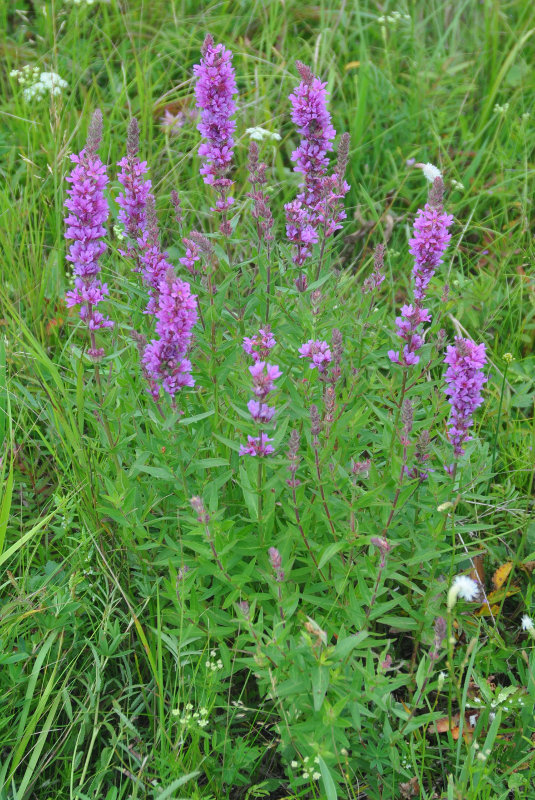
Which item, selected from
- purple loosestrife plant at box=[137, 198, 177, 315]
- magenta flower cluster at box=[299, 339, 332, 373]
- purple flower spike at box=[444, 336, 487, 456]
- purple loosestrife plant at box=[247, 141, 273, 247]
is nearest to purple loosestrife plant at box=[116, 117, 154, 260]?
purple loosestrife plant at box=[137, 198, 177, 315]

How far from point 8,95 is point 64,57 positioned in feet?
1.78

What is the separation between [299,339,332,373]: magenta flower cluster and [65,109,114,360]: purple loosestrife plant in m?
0.82

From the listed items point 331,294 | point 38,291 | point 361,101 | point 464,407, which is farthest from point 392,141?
point 464,407

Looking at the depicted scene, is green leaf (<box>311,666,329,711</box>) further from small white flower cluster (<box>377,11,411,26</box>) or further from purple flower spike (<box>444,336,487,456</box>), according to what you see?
small white flower cluster (<box>377,11,411,26</box>)

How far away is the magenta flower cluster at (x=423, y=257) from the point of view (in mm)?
2953

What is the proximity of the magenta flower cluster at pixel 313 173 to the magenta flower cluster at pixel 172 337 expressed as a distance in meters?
0.94

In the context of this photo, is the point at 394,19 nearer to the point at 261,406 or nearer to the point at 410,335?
the point at 410,335

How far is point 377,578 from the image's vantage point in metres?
2.69

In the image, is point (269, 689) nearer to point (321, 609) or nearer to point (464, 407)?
point (321, 609)

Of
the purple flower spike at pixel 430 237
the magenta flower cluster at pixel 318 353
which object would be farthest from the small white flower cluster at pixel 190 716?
the purple flower spike at pixel 430 237

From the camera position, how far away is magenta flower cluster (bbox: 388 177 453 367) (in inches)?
116

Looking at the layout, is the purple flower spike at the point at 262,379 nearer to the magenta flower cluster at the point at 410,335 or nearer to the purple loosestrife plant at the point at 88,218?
the magenta flower cluster at the point at 410,335

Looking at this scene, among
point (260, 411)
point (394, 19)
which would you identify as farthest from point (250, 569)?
point (394, 19)

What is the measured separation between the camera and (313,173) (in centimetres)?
360
